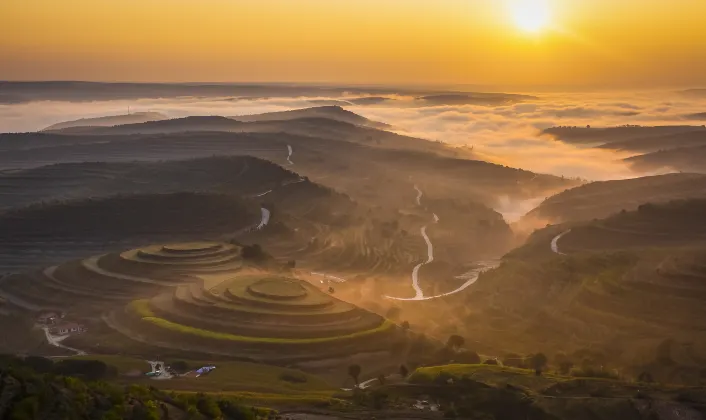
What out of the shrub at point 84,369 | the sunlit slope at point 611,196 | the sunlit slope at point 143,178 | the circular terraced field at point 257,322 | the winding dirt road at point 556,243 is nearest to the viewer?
→ the shrub at point 84,369

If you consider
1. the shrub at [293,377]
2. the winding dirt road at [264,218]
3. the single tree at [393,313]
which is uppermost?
the winding dirt road at [264,218]

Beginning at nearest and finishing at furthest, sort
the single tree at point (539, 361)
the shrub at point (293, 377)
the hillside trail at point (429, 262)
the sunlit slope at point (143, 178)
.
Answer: the shrub at point (293, 377) → the single tree at point (539, 361) → the hillside trail at point (429, 262) → the sunlit slope at point (143, 178)

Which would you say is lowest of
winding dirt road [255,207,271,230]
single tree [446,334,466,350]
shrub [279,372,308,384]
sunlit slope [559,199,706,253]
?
single tree [446,334,466,350]

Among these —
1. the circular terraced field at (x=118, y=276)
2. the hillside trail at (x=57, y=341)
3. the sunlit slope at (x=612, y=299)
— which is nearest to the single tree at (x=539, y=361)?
the sunlit slope at (x=612, y=299)

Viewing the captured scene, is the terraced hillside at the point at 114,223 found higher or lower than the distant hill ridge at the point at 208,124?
lower

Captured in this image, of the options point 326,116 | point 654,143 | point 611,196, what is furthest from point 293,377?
point 326,116

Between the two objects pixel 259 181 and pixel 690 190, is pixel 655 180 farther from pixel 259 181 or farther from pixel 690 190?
pixel 259 181

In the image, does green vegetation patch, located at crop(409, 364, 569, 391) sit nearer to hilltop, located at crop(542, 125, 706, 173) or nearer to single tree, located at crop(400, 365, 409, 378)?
single tree, located at crop(400, 365, 409, 378)

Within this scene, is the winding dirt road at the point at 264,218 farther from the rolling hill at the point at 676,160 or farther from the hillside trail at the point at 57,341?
the rolling hill at the point at 676,160

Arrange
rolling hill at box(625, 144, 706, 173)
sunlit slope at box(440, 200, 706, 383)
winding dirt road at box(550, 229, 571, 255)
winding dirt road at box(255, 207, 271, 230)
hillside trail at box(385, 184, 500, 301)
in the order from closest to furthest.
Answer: sunlit slope at box(440, 200, 706, 383) < hillside trail at box(385, 184, 500, 301) < winding dirt road at box(550, 229, 571, 255) < winding dirt road at box(255, 207, 271, 230) < rolling hill at box(625, 144, 706, 173)

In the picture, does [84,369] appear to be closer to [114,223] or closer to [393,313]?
[393,313]

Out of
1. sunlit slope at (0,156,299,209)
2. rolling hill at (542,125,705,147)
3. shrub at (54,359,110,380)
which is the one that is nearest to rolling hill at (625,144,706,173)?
rolling hill at (542,125,705,147)

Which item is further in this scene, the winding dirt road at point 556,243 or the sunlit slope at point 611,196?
the sunlit slope at point 611,196

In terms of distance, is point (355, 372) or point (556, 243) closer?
point (355, 372)
